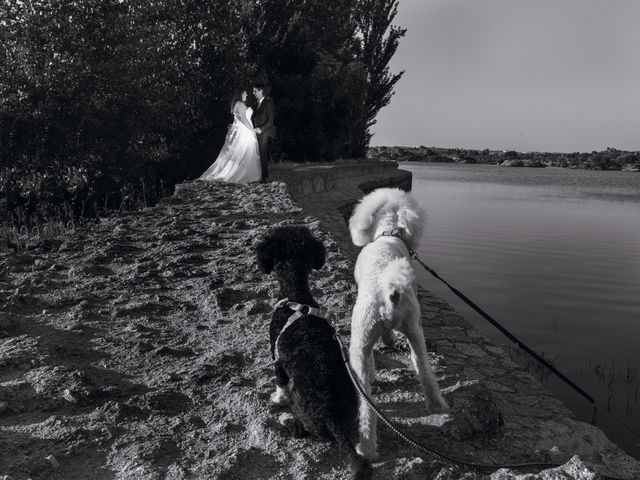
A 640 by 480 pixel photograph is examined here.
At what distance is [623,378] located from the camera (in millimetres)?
6199

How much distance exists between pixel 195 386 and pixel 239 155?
11.6 m

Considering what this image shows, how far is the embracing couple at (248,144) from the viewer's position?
45.0ft

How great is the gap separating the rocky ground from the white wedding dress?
708cm

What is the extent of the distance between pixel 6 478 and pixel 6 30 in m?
13.8

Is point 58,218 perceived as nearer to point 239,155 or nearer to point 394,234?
point 239,155

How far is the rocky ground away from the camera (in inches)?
116

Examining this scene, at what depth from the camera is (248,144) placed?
14602mm

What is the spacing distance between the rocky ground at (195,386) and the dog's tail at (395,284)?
0.86 m

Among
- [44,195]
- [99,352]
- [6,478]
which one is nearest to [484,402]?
[6,478]

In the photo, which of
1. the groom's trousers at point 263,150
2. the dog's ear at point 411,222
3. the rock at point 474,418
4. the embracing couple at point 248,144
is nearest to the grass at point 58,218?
the embracing couple at point 248,144

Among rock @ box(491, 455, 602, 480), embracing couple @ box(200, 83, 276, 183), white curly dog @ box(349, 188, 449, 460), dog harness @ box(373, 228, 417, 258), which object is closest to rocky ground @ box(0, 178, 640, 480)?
rock @ box(491, 455, 602, 480)

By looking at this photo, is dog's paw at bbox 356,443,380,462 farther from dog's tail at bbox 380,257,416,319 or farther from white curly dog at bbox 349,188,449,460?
dog's tail at bbox 380,257,416,319

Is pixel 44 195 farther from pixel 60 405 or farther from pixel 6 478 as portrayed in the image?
pixel 6 478

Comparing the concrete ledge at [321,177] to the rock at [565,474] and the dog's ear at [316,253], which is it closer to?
the dog's ear at [316,253]
